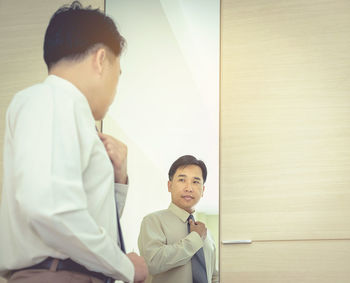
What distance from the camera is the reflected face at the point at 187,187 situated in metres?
2.43

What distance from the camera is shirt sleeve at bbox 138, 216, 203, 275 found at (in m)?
2.24

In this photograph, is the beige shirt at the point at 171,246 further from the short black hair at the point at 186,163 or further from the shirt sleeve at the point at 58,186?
the shirt sleeve at the point at 58,186

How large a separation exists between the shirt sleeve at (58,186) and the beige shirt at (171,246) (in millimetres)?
953

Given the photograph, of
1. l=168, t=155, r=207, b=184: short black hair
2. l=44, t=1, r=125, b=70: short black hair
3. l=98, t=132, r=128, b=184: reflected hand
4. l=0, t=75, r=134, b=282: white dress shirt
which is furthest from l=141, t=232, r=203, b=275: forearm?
l=44, t=1, r=125, b=70: short black hair

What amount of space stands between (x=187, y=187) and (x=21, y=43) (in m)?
1.18

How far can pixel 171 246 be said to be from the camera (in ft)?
7.50

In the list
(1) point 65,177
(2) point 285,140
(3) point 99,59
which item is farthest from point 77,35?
(2) point 285,140

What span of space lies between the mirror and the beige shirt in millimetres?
50

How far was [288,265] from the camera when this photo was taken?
2.38 m

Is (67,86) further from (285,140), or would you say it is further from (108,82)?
(285,140)

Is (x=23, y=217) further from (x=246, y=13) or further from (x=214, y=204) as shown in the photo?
(x=246, y=13)

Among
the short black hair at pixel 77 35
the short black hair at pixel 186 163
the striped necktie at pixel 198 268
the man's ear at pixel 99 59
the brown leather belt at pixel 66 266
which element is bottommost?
the striped necktie at pixel 198 268

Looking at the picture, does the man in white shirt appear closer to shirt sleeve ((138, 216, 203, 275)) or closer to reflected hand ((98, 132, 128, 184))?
reflected hand ((98, 132, 128, 184))

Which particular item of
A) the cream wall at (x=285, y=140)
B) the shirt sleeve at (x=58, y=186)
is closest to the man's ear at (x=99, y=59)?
the shirt sleeve at (x=58, y=186)
